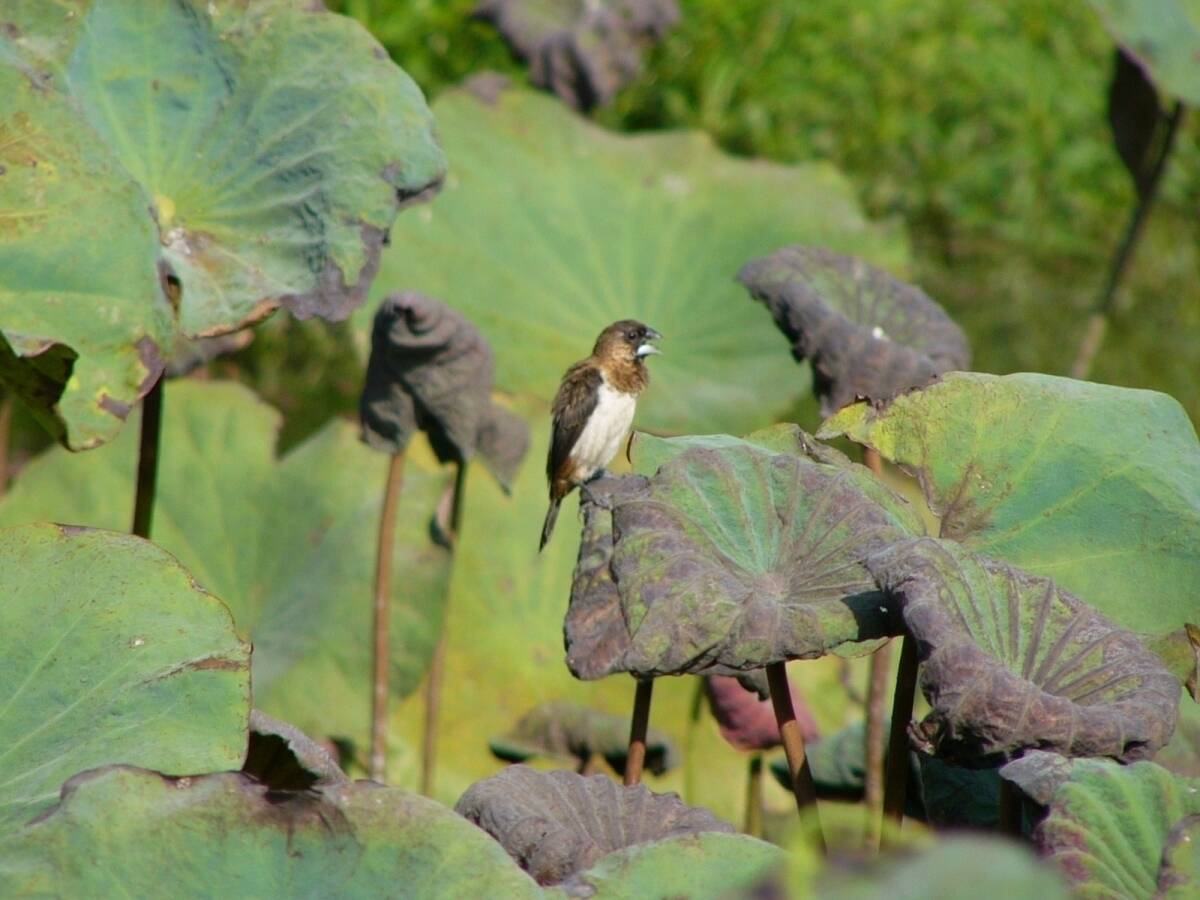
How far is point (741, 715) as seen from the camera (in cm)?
300

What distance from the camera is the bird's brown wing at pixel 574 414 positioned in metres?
3.90

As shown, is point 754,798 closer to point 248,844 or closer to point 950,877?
point 248,844

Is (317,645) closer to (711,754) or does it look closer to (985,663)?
(711,754)

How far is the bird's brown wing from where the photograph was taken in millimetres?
3902

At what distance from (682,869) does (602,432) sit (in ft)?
7.35

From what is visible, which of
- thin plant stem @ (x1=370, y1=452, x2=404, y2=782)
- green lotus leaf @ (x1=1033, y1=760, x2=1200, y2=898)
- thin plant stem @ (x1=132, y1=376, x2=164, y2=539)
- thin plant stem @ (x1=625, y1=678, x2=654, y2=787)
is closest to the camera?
green lotus leaf @ (x1=1033, y1=760, x2=1200, y2=898)

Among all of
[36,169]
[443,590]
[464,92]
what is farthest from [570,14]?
[36,169]

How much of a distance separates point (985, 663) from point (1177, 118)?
276 cm

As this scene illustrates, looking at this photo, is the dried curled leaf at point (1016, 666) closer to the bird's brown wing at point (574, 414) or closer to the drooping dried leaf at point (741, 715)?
the drooping dried leaf at point (741, 715)

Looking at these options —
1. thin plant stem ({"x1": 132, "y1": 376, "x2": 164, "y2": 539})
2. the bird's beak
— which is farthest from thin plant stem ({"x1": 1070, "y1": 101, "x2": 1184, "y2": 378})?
thin plant stem ({"x1": 132, "y1": 376, "x2": 164, "y2": 539})

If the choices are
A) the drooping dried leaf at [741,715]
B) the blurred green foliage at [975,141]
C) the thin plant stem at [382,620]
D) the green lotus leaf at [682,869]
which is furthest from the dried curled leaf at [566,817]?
the blurred green foliage at [975,141]

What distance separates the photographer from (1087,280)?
6.91 meters

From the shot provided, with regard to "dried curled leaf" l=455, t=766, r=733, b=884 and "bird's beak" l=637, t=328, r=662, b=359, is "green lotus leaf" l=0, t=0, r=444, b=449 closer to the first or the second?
"dried curled leaf" l=455, t=766, r=733, b=884

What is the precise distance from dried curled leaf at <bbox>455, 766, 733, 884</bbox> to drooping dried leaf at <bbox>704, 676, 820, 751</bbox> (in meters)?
0.96
